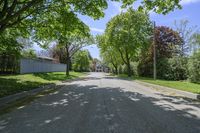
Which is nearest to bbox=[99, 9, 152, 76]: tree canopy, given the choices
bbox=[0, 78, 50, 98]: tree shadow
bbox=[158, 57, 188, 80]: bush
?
bbox=[158, 57, 188, 80]: bush

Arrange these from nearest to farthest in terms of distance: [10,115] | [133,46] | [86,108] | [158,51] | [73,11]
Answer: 1. [10,115]
2. [86,108]
3. [73,11]
4. [133,46]
5. [158,51]

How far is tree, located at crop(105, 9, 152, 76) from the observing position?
50.6 metres

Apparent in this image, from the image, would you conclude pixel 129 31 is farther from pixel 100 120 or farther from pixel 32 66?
pixel 100 120

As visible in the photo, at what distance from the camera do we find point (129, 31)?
5125 centimetres

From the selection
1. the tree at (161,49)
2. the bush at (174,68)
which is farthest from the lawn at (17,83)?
the tree at (161,49)

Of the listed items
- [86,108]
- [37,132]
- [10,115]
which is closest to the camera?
[37,132]

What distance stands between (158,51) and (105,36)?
35.5ft

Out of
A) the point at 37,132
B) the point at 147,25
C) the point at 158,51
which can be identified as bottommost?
the point at 37,132

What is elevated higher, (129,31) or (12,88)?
(129,31)

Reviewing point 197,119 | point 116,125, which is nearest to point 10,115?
point 116,125

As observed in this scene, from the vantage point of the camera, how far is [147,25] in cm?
5250

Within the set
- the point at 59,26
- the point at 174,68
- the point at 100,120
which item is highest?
the point at 59,26

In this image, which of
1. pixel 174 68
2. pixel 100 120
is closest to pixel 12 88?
pixel 100 120

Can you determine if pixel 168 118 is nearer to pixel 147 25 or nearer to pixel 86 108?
pixel 86 108
